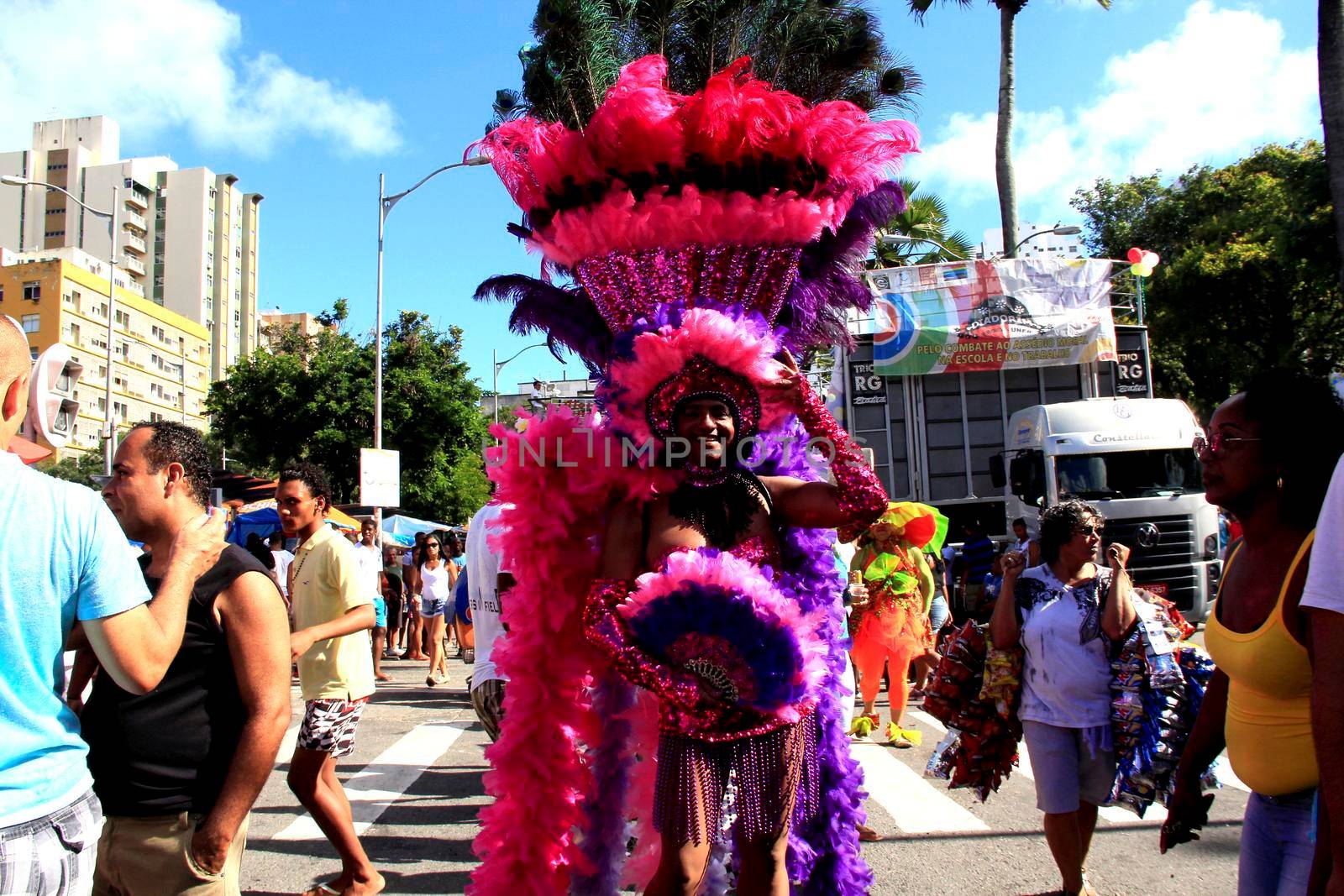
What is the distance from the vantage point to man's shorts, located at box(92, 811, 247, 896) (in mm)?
2449

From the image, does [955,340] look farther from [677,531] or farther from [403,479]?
[403,479]

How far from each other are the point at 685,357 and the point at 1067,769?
2325 millimetres

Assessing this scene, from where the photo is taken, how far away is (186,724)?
2479mm

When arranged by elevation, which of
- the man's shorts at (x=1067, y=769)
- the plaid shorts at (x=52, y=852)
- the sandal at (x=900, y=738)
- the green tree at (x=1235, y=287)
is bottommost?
the sandal at (x=900, y=738)

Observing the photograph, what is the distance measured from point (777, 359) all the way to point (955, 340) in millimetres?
12051

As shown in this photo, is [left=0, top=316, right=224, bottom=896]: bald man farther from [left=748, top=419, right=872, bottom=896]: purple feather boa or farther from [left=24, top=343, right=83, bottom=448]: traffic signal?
[left=748, top=419, right=872, bottom=896]: purple feather boa

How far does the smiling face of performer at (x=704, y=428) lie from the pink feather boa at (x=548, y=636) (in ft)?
0.51

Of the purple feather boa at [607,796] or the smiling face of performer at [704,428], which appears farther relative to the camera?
the purple feather boa at [607,796]

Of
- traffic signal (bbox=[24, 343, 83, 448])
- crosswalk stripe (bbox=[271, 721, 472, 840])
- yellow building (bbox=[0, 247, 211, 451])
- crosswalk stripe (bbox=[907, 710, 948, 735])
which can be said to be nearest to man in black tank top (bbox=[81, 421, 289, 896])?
traffic signal (bbox=[24, 343, 83, 448])

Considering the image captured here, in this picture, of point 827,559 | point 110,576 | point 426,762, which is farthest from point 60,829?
point 426,762

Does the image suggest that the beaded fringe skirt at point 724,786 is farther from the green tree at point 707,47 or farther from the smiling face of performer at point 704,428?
the green tree at point 707,47

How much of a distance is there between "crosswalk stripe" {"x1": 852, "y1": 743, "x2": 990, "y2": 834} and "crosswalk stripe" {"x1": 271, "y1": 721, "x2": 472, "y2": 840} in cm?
294

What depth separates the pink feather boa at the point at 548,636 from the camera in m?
3.29

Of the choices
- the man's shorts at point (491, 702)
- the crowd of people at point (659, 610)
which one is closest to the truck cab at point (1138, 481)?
the crowd of people at point (659, 610)
